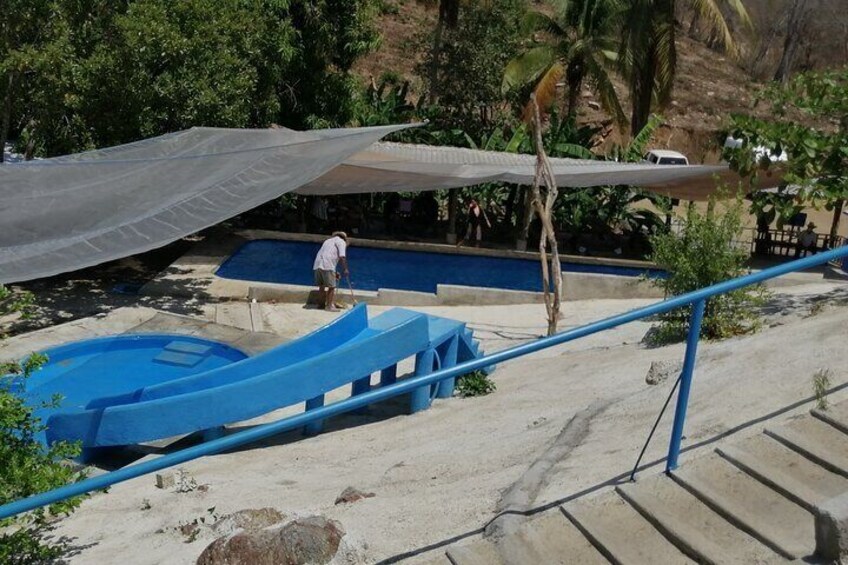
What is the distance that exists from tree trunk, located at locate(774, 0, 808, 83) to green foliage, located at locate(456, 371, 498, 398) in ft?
115

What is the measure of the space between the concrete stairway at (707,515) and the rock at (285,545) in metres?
0.68

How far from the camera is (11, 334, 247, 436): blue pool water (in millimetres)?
12375

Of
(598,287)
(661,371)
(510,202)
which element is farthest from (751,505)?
(510,202)

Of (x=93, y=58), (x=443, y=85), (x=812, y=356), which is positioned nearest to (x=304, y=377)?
(x=812, y=356)

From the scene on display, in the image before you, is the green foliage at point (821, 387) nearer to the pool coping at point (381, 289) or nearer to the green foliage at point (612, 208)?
the pool coping at point (381, 289)

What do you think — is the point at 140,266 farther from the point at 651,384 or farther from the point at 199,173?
the point at 651,384

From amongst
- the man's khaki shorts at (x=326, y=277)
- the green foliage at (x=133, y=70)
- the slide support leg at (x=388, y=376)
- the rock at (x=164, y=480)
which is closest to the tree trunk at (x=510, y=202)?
the green foliage at (x=133, y=70)

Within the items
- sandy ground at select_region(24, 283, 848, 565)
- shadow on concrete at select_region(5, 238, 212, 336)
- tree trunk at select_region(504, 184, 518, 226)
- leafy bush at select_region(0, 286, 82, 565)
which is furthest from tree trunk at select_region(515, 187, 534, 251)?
leafy bush at select_region(0, 286, 82, 565)

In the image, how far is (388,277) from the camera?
18.4 m

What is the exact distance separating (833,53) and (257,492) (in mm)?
42779

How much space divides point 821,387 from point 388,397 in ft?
8.42

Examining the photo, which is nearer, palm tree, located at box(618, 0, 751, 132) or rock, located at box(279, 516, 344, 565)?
rock, located at box(279, 516, 344, 565)

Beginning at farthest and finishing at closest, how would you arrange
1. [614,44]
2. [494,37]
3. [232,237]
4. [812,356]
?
[494,37] → [614,44] → [232,237] → [812,356]

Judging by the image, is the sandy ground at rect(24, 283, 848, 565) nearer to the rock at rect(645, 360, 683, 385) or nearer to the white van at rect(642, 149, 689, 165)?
the rock at rect(645, 360, 683, 385)
